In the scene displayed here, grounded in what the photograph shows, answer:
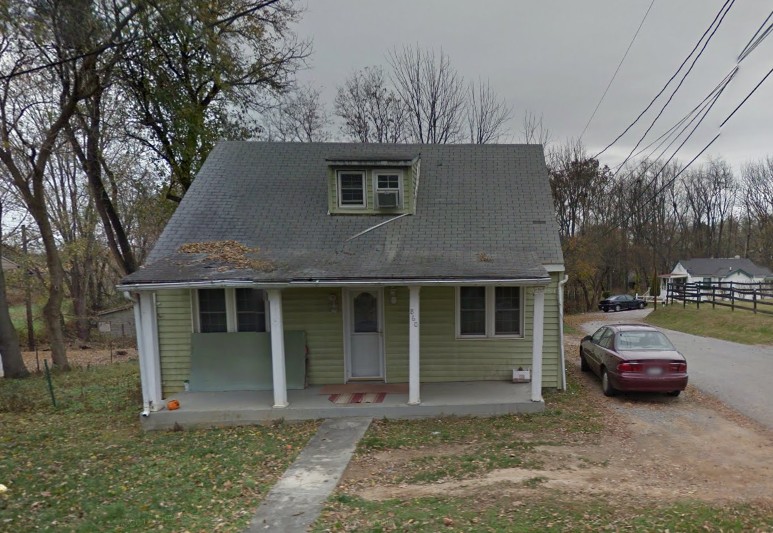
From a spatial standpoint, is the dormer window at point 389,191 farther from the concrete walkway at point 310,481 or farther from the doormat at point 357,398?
the concrete walkway at point 310,481

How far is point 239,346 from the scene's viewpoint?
28.7ft

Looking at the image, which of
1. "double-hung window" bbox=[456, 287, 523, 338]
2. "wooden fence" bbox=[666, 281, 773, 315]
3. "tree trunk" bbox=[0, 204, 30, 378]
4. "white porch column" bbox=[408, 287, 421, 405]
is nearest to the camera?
"white porch column" bbox=[408, 287, 421, 405]

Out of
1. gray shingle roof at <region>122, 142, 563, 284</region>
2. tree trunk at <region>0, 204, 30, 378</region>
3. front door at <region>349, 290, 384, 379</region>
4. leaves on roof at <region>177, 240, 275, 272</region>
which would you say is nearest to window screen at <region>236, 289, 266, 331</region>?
leaves on roof at <region>177, 240, 275, 272</region>

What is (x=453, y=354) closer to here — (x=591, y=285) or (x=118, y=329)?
(x=118, y=329)

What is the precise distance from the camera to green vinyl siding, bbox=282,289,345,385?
889 centimetres

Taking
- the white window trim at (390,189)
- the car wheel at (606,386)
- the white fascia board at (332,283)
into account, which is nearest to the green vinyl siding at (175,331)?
the white fascia board at (332,283)

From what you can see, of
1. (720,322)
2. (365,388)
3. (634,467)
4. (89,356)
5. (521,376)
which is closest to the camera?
(634,467)

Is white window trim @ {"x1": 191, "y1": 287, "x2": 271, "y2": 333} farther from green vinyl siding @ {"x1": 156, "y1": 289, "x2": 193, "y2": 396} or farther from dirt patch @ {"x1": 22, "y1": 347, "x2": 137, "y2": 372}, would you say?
dirt patch @ {"x1": 22, "y1": 347, "x2": 137, "y2": 372}

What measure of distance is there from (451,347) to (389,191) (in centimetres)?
370

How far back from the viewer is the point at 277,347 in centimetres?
755

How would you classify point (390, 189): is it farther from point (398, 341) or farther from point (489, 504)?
point (489, 504)

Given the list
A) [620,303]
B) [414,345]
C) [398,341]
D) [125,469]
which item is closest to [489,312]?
[398,341]

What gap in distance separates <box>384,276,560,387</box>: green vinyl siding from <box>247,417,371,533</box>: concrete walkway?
2054 millimetres

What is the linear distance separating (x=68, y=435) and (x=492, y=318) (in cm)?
778
